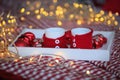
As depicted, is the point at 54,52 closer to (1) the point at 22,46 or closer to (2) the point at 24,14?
(1) the point at 22,46

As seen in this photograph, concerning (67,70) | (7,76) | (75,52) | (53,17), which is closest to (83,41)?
(75,52)

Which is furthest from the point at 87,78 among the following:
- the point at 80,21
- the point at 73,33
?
the point at 80,21

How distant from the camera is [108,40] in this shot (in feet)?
4.16

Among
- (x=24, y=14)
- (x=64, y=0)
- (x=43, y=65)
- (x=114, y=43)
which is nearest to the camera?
(x=43, y=65)

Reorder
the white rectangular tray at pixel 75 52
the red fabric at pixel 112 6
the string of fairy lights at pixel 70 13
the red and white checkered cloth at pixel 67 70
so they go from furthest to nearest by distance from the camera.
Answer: the red fabric at pixel 112 6
the string of fairy lights at pixel 70 13
the white rectangular tray at pixel 75 52
the red and white checkered cloth at pixel 67 70

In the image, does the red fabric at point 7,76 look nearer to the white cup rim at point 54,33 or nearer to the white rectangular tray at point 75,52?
the white rectangular tray at point 75,52

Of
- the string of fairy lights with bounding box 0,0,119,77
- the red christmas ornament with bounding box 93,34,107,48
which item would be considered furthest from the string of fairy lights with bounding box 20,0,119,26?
the red christmas ornament with bounding box 93,34,107,48

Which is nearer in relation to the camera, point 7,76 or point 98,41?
point 7,76

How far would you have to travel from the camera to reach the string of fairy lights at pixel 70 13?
1.77 metres

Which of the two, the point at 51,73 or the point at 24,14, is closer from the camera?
the point at 51,73

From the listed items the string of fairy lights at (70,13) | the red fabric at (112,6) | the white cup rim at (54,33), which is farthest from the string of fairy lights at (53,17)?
the red fabric at (112,6)

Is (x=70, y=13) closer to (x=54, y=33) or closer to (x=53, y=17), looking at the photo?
(x=53, y=17)

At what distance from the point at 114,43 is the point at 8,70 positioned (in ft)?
1.73

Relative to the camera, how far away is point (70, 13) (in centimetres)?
200
